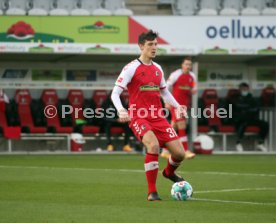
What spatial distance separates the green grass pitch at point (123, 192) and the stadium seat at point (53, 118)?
361cm

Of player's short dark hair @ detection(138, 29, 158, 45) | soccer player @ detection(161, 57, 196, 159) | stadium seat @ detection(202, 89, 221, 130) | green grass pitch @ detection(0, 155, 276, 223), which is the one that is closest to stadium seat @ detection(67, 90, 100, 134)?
stadium seat @ detection(202, 89, 221, 130)

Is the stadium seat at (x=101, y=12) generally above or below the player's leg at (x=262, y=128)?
above

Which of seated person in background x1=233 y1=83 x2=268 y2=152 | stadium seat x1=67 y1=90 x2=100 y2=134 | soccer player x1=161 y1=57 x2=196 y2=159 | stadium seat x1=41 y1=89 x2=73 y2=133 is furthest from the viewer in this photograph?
seated person in background x1=233 y1=83 x2=268 y2=152

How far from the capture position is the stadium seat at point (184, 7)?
26344mm

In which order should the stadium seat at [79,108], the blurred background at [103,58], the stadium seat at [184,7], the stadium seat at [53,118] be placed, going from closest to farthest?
1. the blurred background at [103,58]
2. the stadium seat at [53,118]
3. the stadium seat at [79,108]
4. the stadium seat at [184,7]

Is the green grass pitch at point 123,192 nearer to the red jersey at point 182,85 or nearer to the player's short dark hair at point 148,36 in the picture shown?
the red jersey at point 182,85

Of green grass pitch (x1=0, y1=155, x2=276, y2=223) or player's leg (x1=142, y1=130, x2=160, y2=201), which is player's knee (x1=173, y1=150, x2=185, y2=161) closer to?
player's leg (x1=142, y1=130, x2=160, y2=201)

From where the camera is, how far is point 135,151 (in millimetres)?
24844

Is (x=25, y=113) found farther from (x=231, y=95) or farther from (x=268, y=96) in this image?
(x=268, y=96)

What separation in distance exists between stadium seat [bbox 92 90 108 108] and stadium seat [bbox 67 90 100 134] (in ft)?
1.35

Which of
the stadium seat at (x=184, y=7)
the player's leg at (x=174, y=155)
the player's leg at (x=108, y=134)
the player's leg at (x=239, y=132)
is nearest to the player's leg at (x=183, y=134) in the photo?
the player's leg at (x=108, y=134)

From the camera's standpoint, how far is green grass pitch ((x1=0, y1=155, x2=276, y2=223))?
31.6ft

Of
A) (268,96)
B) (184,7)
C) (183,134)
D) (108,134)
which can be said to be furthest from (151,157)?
(184,7)

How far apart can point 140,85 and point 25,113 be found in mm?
13266
